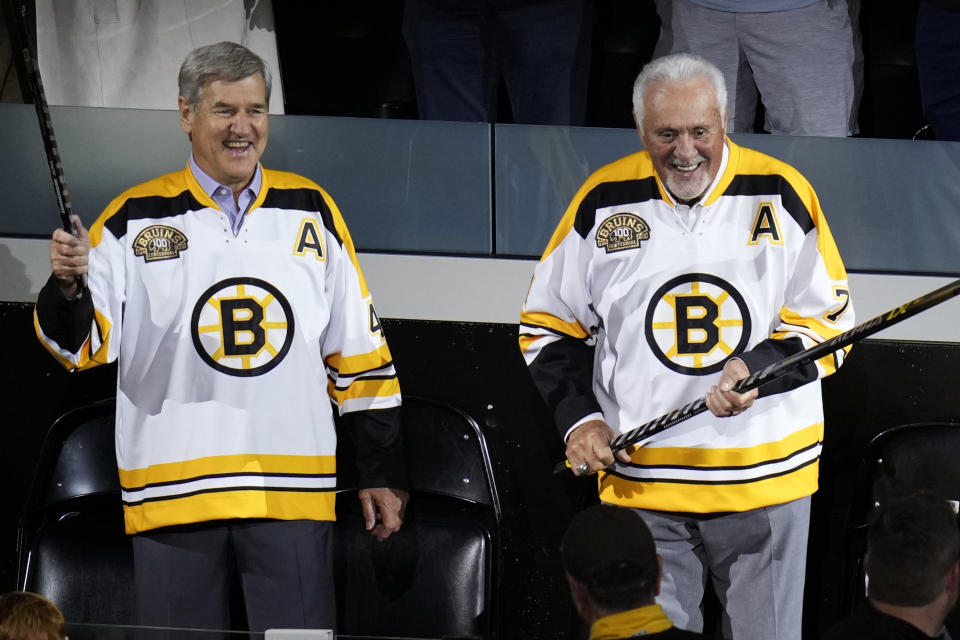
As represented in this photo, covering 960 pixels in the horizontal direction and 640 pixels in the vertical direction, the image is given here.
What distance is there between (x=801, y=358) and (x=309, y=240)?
1.06 meters

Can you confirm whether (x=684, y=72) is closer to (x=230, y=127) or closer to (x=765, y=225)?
(x=765, y=225)

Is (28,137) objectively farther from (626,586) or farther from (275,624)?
(626,586)

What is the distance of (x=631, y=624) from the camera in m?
1.80

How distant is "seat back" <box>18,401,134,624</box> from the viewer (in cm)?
286

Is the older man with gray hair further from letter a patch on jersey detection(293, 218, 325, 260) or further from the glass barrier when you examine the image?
the glass barrier

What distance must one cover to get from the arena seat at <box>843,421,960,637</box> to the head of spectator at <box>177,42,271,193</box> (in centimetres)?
155

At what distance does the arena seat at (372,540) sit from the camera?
286cm

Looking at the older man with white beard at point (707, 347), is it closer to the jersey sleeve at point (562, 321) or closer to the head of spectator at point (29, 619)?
the jersey sleeve at point (562, 321)

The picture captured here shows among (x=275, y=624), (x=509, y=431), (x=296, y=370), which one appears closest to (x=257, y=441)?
(x=296, y=370)

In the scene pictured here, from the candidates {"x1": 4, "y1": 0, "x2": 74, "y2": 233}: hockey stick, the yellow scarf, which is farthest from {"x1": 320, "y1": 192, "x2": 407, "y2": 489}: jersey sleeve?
the yellow scarf

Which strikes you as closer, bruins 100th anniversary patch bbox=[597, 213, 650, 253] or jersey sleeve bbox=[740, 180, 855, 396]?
jersey sleeve bbox=[740, 180, 855, 396]

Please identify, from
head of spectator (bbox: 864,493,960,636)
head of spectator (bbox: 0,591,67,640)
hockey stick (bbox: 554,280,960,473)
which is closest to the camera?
head of spectator (bbox: 864,493,960,636)

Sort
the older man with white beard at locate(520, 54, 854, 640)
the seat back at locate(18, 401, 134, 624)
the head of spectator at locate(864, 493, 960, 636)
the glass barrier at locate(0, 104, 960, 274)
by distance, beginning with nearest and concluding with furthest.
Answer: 1. the head of spectator at locate(864, 493, 960, 636)
2. the older man with white beard at locate(520, 54, 854, 640)
3. the seat back at locate(18, 401, 134, 624)
4. the glass barrier at locate(0, 104, 960, 274)

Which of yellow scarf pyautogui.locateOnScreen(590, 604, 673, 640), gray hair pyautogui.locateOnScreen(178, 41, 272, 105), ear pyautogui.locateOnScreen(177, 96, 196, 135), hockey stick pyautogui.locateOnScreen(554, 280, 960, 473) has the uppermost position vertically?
gray hair pyautogui.locateOnScreen(178, 41, 272, 105)
